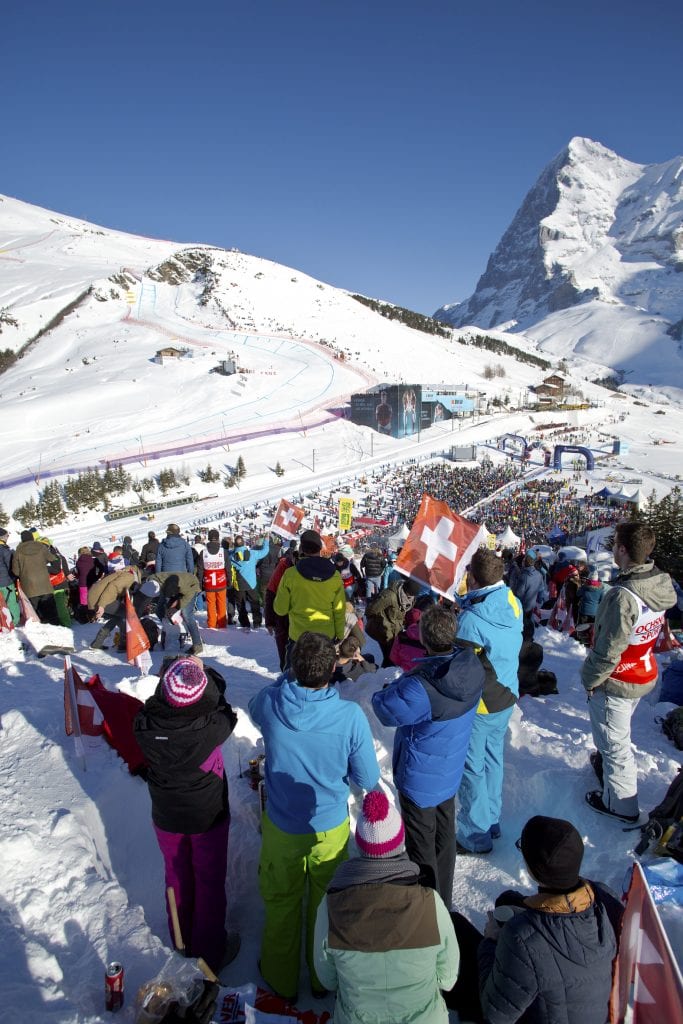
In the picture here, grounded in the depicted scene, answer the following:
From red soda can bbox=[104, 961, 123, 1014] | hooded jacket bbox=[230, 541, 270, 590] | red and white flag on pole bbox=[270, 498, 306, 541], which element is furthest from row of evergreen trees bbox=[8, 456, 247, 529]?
red soda can bbox=[104, 961, 123, 1014]

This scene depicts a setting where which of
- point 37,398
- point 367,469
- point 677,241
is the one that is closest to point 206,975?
point 367,469

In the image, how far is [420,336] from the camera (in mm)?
79688

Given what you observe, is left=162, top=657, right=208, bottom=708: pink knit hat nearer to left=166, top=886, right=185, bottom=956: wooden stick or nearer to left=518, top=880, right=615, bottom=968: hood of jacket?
left=166, top=886, right=185, bottom=956: wooden stick

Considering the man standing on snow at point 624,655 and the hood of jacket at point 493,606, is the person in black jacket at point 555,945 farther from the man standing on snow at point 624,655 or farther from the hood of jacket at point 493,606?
the man standing on snow at point 624,655

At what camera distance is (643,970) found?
187 centimetres

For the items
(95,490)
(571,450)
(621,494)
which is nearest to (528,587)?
(95,490)

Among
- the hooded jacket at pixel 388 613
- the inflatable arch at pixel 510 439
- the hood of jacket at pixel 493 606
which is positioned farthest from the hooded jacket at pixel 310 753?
the inflatable arch at pixel 510 439

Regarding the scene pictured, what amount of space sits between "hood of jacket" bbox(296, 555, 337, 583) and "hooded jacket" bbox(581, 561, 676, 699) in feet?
6.33

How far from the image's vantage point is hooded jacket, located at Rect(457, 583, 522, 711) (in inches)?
134

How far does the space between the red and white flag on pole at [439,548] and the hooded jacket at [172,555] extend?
114 inches

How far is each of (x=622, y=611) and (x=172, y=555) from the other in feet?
17.4

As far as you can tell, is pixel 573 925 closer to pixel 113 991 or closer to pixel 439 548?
pixel 113 991

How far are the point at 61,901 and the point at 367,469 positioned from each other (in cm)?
3701

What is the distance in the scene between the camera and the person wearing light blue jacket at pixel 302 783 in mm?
2453
